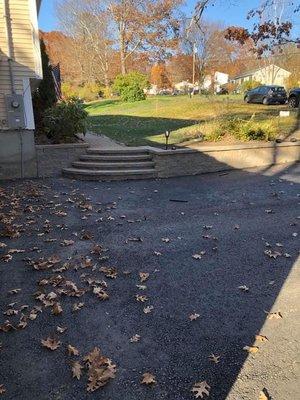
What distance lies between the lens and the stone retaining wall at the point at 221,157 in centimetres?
923

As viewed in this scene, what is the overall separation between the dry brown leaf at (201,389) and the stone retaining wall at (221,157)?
6.86 m

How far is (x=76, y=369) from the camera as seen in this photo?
2.79 m

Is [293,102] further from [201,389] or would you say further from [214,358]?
[201,389]

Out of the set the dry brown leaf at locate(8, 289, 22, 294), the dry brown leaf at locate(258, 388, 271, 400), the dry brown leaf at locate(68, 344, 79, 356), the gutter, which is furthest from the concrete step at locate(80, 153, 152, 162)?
the dry brown leaf at locate(258, 388, 271, 400)

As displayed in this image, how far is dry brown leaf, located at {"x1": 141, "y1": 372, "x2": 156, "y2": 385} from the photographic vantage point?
2.68 metres

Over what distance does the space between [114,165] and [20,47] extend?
3.49 m

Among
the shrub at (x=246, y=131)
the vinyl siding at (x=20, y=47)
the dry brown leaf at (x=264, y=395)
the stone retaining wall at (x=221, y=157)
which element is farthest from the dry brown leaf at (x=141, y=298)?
the shrub at (x=246, y=131)

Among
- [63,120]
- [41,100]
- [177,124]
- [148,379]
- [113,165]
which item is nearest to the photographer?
[148,379]

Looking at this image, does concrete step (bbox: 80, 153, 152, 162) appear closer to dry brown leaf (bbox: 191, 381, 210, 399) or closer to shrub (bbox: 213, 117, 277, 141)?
shrub (bbox: 213, 117, 277, 141)

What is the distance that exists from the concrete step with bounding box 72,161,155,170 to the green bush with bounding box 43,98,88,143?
1031 millimetres

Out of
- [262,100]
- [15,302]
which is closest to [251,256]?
[15,302]

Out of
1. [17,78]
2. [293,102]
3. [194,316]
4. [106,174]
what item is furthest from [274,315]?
[293,102]

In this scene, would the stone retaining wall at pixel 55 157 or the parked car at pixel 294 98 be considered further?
the parked car at pixel 294 98

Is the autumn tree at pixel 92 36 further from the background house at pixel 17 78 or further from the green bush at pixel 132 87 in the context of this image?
the background house at pixel 17 78
